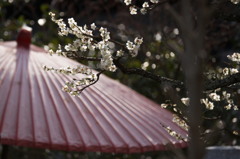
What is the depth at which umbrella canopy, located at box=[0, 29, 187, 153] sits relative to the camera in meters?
2.79

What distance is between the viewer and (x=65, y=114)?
3.05m

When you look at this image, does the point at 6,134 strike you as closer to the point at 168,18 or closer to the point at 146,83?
the point at 146,83

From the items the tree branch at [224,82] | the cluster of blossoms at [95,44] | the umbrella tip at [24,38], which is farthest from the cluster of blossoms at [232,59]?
the umbrella tip at [24,38]

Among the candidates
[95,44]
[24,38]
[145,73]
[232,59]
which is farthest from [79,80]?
[24,38]

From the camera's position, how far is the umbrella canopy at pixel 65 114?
9.16 feet

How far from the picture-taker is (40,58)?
3.75 meters

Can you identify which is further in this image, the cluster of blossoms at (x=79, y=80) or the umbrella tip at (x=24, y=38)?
the umbrella tip at (x=24, y=38)

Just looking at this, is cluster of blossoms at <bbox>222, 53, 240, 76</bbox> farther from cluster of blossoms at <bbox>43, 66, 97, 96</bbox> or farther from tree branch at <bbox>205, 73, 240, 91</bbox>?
cluster of blossoms at <bbox>43, 66, 97, 96</bbox>

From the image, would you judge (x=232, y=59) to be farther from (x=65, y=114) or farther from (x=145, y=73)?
(x=65, y=114)

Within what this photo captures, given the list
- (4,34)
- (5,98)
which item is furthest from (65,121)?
(4,34)

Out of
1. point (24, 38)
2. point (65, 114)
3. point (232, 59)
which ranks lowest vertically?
point (65, 114)

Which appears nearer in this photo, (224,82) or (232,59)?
(224,82)

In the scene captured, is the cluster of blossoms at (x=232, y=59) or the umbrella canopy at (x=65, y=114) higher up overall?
the cluster of blossoms at (x=232, y=59)

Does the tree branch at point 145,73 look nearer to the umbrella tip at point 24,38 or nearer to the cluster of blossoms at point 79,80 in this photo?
the cluster of blossoms at point 79,80
